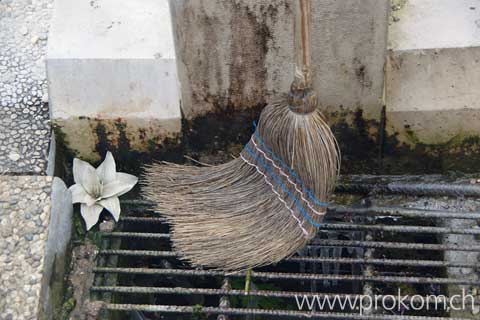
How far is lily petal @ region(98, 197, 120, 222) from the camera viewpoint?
3.01m

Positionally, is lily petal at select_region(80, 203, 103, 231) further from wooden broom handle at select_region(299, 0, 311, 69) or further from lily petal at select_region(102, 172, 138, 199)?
wooden broom handle at select_region(299, 0, 311, 69)

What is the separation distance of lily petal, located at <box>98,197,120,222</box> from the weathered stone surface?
0.14m

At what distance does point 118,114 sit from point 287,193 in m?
0.80

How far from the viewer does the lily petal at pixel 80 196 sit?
301 centimetres

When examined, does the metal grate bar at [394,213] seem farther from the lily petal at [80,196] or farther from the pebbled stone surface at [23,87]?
the pebbled stone surface at [23,87]

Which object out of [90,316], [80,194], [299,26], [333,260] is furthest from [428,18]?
[90,316]

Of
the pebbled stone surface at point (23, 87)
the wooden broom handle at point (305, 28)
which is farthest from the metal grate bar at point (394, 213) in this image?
the wooden broom handle at point (305, 28)

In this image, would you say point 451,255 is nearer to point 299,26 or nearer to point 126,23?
point 299,26

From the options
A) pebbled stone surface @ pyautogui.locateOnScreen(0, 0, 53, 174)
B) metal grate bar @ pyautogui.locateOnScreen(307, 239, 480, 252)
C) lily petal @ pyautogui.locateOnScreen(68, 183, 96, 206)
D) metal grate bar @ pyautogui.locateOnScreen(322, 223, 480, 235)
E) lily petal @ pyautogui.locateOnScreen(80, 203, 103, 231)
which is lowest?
metal grate bar @ pyautogui.locateOnScreen(307, 239, 480, 252)

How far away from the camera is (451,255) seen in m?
2.93

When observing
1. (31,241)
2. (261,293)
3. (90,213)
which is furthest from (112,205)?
(261,293)

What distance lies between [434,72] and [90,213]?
1522 mm

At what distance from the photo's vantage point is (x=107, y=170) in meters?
3.09

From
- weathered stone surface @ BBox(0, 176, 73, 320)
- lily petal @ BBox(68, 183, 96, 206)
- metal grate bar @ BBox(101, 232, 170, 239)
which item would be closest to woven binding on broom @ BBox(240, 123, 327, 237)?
metal grate bar @ BBox(101, 232, 170, 239)
